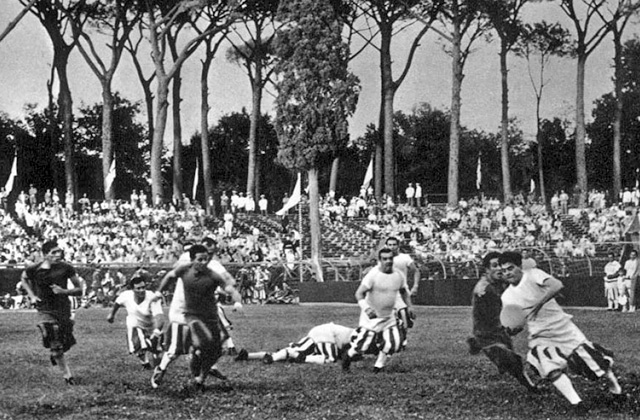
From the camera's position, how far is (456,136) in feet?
161

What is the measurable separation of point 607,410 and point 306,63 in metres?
31.4

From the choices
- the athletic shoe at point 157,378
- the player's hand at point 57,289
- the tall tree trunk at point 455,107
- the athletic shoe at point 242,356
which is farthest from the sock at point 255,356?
the tall tree trunk at point 455,107

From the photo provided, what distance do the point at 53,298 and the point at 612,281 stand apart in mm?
18336

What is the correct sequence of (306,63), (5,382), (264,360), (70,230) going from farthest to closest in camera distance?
(306,63)
(70,230)
(264,360)
(5,382)

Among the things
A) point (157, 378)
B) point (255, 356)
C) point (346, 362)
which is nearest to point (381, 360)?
point (346, 362)

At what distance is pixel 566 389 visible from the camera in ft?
33.1

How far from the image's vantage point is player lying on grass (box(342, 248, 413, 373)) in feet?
44.0

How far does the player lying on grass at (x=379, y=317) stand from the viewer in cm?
1341

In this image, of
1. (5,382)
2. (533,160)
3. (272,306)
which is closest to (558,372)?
(5,382)

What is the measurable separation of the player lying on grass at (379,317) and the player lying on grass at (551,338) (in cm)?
304

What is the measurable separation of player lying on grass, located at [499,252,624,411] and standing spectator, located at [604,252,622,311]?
16976 mm

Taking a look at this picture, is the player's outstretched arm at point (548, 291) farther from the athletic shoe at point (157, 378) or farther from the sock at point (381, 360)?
the athletic shoe at point (157, 378)

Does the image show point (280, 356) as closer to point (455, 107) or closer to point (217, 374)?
point (217, 374)

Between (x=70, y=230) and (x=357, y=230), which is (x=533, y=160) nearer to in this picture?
(x=357, y=230)
